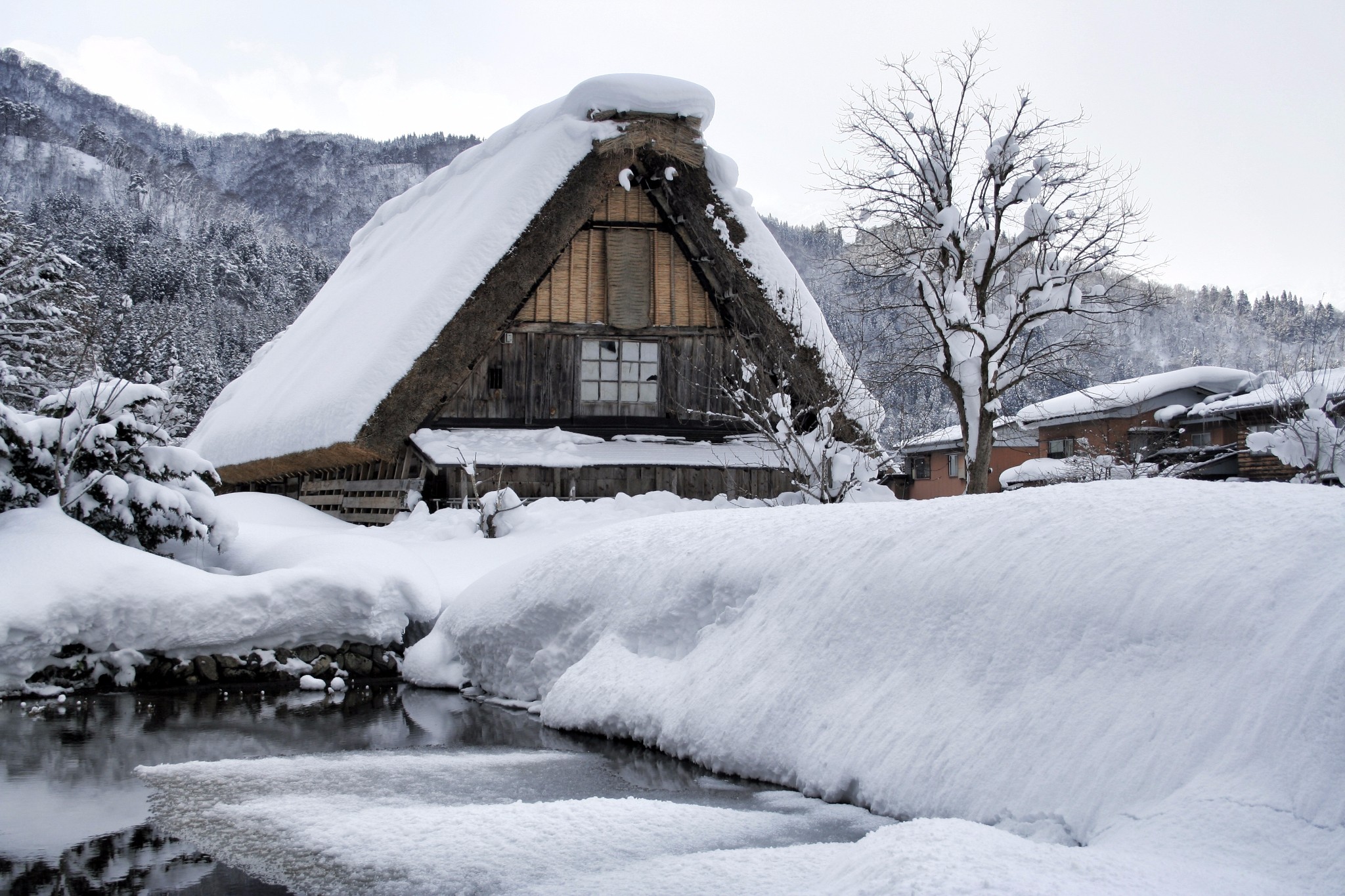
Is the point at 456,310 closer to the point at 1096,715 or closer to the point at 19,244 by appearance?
the point at 1096,715

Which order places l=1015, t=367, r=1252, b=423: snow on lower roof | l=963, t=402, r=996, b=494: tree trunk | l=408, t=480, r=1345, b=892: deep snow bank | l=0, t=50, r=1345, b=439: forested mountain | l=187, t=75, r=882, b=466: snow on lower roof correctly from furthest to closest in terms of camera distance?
l=0, t=50, r=1345, b=439: forested mountain, l=1015, t=367, r=1252, b=423: snow on lower roof, l=963, t=402, r=996, b=494: tree trunk, l=187, t=75, r=882, b=466: snow on lower roof, l=408, t=480, r=1345, b=892: deep snow bank

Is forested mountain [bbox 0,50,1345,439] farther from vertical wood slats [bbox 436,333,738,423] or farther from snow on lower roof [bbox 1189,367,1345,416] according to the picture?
vertical wood slats [bbox 436,333,738,423]

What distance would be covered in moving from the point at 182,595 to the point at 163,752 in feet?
8.63

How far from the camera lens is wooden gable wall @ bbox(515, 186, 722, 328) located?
1371 centimetres

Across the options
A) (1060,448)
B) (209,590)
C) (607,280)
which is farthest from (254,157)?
(209,590)

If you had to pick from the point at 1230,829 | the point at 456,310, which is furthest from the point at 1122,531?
the point at 456,310

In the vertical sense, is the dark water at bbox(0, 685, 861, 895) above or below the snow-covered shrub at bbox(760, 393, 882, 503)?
below

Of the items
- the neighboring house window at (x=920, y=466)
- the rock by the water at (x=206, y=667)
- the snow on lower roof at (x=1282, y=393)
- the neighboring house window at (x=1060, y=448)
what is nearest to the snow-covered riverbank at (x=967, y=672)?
the rock by the water at (x=206, y=667)

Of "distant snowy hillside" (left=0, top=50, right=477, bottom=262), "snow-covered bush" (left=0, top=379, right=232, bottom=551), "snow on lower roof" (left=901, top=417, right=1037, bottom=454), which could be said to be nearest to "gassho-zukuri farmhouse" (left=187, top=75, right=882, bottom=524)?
"snow-covered bush" (left=0, top=379, right=232, bottom=551)

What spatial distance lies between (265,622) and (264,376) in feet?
34.7

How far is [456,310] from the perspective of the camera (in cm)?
1166

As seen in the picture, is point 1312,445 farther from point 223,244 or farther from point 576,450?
point 223,244

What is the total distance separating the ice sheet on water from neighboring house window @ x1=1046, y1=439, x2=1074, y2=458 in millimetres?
24866

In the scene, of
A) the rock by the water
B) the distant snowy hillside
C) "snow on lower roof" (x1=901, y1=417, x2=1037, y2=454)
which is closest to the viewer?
the rock by the water
